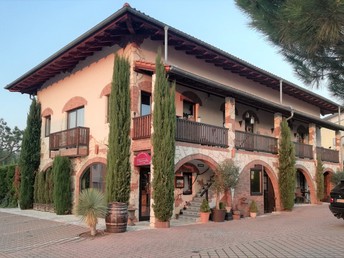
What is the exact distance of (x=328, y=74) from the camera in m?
8.33

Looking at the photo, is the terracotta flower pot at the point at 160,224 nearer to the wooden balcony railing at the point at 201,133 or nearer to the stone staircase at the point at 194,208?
the stone staircase at the point at 194,208

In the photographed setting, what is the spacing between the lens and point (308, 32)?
7.03m

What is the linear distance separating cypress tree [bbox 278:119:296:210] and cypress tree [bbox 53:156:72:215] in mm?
10590

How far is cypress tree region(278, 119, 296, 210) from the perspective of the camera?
18969mm

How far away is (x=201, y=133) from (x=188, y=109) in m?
2.42

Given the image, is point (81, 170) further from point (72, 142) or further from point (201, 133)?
point (201, 133)

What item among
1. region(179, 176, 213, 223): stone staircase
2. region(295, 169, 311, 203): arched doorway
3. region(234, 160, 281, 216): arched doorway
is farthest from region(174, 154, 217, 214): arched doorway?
region(295, 169, 311, 203): arched doorway

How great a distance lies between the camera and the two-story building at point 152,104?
14.6 m

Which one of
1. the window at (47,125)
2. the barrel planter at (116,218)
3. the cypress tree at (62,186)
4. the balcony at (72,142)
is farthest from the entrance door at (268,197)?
the window at (47,125)

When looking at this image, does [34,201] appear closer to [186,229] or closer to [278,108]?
[186,229]

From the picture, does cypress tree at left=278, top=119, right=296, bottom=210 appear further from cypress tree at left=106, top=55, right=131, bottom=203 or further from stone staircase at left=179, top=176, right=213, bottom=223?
cypress tree at left=106, top=55, right=131, bottom=203

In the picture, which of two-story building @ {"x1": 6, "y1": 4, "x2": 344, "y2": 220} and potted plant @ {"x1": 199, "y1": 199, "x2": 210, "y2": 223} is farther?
potted plant @ {"x1": 199, "y1": 199, "x2": 210, "y2": 223}

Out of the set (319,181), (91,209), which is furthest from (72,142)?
Answer: (319,181)

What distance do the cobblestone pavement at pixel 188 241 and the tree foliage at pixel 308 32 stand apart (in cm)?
389
